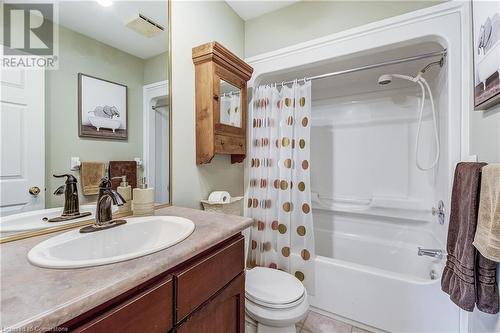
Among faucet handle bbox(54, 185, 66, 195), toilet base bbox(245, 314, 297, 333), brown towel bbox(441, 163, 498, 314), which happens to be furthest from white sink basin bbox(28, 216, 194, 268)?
brown towel bbox(441, 163, 498, 314)

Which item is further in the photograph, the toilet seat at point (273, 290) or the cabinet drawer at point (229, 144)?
the cabinet drawer at point (229, 144)

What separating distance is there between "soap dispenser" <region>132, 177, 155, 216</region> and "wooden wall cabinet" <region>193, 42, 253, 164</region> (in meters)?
0.44

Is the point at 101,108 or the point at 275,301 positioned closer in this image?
the point at 101,108

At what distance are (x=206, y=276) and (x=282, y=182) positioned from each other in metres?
1.06

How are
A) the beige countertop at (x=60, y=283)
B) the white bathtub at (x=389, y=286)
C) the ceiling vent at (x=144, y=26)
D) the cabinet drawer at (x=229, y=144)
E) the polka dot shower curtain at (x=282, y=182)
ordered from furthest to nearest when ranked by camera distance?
the polka dot shower curtain at (x=282, y=182) < the cabinet drawer at (x=229, y=144) < the white bathtub at (x=389, y=286) < the ceiling vent at (x=144, y=26) < the beige countertop at (x=60, y=283)

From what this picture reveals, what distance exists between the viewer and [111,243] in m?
0.83

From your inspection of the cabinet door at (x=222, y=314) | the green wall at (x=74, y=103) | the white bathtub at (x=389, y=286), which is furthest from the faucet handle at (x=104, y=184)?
the white bathtub at (x=389, y=286)

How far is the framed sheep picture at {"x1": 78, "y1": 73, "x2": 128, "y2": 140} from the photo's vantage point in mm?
901

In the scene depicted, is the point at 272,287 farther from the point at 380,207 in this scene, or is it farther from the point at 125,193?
the point at 380,207

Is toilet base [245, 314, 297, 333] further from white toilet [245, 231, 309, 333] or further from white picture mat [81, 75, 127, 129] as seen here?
white picture mat [81, 75, 127, 129]

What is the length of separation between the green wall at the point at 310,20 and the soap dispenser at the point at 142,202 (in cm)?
156

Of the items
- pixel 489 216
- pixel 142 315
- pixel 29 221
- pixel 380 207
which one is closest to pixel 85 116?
pixel 29 221

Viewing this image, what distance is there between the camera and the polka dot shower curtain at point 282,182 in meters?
1.63

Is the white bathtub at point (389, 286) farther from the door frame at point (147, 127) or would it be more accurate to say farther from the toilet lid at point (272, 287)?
the door frame at point (147, 127)
